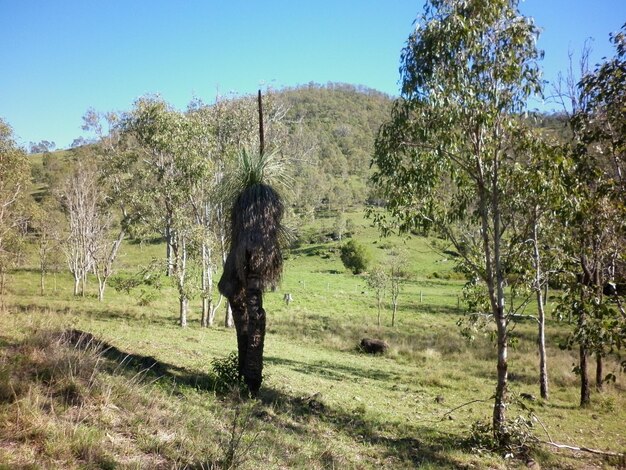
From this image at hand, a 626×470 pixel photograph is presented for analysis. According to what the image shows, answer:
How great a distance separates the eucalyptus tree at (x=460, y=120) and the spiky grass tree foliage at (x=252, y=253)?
3159mm

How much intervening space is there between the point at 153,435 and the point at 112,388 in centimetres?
151

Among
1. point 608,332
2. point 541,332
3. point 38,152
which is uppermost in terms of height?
point 38,152

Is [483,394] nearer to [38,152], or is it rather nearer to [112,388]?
[112,388]

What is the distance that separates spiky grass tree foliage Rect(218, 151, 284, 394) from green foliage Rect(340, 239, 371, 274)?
183 ft

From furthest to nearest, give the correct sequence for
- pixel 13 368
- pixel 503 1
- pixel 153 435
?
pixel 503 1 < pixel 13 368 < pixel 153 435

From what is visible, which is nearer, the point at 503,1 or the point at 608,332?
the point at 608,332

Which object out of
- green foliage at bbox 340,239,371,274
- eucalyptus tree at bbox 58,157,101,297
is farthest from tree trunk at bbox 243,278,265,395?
green foliage at bbox 340,239,371,274

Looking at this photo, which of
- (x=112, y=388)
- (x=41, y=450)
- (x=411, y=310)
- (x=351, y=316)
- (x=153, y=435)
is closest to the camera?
(x=41, y=450)

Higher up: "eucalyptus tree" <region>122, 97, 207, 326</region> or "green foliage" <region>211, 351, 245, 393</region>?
"eucalyptus tree" <region>122, 97, 207, 326</region>

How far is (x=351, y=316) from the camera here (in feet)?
122

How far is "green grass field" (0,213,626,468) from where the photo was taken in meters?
5.77

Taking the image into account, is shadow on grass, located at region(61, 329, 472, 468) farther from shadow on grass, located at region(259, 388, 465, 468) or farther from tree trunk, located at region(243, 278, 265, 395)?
tree trunk, located at region(243, 278, 265, 395)

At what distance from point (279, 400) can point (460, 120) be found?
8.90 m

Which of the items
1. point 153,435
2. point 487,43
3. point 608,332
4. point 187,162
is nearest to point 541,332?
point 608,332
